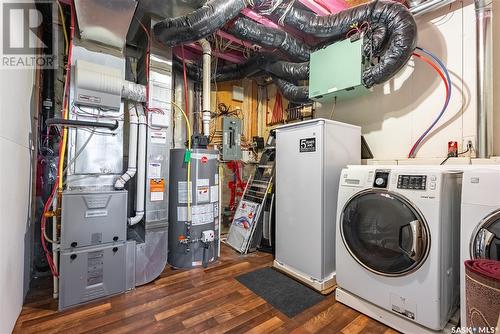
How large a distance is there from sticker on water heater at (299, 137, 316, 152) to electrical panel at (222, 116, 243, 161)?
61.2 inches

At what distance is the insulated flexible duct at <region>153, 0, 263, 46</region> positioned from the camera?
193cm

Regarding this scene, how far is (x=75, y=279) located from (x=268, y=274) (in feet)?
5.42

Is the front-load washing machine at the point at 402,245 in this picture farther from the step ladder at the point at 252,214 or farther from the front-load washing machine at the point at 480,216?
the step ladder at the point at 252,214

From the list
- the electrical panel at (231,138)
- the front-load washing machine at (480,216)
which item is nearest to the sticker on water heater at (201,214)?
the electrical panel at (231,138)

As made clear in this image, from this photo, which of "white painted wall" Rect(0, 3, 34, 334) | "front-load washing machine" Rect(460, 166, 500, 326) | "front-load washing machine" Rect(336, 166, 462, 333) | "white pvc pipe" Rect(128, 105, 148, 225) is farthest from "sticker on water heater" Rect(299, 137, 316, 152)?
"white painted wall" Rect(0, 3, 34, 334)

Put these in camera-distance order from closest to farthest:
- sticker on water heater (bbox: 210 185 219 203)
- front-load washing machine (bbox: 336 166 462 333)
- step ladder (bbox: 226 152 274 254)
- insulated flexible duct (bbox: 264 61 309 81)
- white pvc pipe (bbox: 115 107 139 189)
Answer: front-load washing machine (bbox: 336 166 462 333), white pvc pipe (bbox: 115 107 139 189), sticker on water heater (bbox: 210 185 219 203), insulated flexible duct (bbox: 264 61 309 81), step ladder (bbox: 226 152 274 254)

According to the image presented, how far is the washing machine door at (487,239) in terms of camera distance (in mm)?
1225

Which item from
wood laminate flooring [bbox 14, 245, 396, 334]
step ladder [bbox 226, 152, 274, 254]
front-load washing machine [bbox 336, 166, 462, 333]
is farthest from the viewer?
step ladder [bbox 226, 152, 274, 254]

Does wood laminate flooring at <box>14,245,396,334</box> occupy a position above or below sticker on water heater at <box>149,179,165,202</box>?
below

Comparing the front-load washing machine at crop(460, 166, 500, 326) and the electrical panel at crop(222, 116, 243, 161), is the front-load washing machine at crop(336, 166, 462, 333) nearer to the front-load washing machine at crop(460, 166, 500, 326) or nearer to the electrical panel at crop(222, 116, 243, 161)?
the front-load washing machine at crop(460, 166, 500, 326)

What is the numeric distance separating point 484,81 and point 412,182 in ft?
3.63

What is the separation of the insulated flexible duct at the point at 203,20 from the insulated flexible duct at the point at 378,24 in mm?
588

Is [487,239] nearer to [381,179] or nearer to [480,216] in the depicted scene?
[480,216]

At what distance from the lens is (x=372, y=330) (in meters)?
1.57
